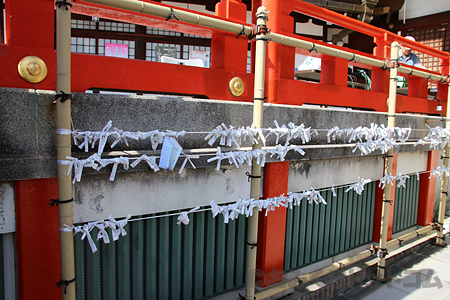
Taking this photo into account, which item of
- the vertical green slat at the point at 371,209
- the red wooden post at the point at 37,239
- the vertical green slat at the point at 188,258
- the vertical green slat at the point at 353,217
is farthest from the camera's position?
the vertical green slat at the point at 371,209

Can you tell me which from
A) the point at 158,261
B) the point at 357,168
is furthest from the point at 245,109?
the point at 357,168

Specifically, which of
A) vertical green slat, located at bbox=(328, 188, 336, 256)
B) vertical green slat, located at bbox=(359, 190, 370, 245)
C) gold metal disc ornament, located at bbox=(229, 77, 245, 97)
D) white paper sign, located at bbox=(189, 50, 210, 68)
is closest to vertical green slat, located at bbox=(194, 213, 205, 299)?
gold metal disc ornament, located at bbox=(229, 77, 245, 97)

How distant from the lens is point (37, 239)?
2541 millimetres

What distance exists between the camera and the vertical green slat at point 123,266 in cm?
312

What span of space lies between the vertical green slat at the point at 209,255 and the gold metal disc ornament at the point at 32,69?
2253 mm

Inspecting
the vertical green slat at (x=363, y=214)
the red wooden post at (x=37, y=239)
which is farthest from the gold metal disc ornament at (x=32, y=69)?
the vertical green slat at (x=363, y=214)

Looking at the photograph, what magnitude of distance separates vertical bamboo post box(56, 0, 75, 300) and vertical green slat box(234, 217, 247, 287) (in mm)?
2066

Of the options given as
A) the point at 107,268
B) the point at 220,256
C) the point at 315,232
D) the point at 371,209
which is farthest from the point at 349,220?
the point at 107,268

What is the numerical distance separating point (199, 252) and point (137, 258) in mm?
746

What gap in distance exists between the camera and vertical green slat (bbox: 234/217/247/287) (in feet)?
13.0

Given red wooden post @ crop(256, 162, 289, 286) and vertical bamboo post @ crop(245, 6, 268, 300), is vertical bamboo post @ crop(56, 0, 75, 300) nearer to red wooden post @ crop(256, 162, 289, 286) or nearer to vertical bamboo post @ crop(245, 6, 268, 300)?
vertical bamboo post @ crop(245, 6, 268, 300)

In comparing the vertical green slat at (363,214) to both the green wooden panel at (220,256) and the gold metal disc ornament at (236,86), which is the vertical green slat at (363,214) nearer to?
the green wooden panel at (220,256)

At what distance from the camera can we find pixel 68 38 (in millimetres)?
2254

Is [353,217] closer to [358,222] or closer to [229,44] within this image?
[358,222]
